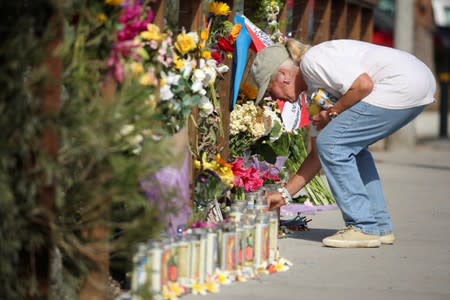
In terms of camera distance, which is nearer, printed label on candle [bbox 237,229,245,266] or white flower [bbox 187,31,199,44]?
printed label on candle [bbox 237,229,245,266]

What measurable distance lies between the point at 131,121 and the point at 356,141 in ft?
8.10

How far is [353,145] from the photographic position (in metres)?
7.27

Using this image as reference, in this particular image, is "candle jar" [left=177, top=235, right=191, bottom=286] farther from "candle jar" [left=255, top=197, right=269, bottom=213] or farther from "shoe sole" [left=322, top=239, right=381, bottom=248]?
"shoe sole" [left=322, top=239, right=381, bottom=248]

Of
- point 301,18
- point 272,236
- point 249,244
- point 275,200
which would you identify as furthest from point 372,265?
point 301,18

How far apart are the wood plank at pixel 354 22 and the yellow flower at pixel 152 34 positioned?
7.46 meters

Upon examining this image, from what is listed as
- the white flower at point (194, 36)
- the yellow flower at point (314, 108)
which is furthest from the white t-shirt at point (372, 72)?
the white flower at point (194, 36)

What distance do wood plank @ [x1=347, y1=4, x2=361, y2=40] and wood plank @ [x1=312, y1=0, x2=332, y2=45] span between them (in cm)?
149

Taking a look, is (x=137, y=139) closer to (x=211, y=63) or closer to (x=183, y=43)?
(x=183, y=43)

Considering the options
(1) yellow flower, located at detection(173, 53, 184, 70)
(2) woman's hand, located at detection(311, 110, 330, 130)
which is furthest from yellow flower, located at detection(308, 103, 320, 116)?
(1) yellow flower, located at detection(173, 53, 184, 70)

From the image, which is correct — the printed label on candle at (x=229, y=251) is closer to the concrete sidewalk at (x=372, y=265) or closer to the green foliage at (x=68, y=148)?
the concrete sidewalk at (x=372, y=265)

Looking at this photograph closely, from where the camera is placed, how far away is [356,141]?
7242mm

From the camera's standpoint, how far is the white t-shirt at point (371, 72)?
7.05 m

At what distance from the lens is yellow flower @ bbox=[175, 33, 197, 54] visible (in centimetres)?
659

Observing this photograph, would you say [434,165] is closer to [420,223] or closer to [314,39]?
[314,39]
